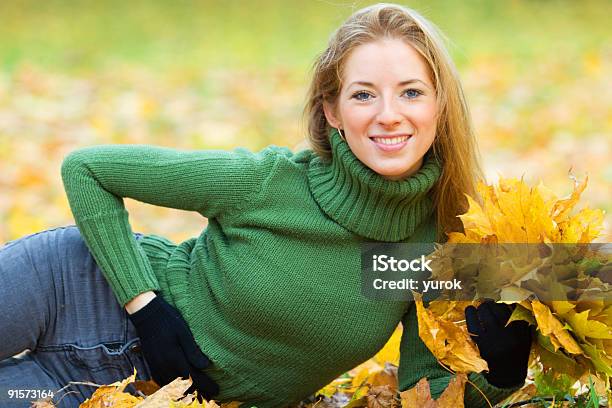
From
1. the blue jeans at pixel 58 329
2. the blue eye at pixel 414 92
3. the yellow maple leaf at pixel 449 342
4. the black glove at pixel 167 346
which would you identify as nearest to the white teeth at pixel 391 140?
the blue eye at pixel 414 92

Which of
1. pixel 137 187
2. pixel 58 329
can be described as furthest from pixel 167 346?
pixel 137 187

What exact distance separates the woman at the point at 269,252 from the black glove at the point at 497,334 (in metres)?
0.10

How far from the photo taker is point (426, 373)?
2.38m

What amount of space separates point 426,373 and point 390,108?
2.34 feet

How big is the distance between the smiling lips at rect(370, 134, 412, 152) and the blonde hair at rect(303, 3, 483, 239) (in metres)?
0.15

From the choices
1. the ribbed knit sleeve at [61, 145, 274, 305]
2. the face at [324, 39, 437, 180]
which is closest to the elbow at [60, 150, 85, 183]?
the ribbed knit sleeve at [61, 145, 274, 305]

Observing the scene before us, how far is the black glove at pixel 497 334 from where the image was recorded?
2.15 meters

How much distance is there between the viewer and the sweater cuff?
236cm

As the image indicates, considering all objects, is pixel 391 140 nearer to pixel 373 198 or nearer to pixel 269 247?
pixel 373 198

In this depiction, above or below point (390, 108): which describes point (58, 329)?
below

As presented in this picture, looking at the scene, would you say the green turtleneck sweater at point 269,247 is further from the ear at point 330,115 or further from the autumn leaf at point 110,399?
the autumn leaf at point 110,399

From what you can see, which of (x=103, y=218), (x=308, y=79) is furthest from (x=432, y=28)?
(x=103, y=218)

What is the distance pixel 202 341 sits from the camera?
2.38m

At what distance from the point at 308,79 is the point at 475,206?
2.47 ft
